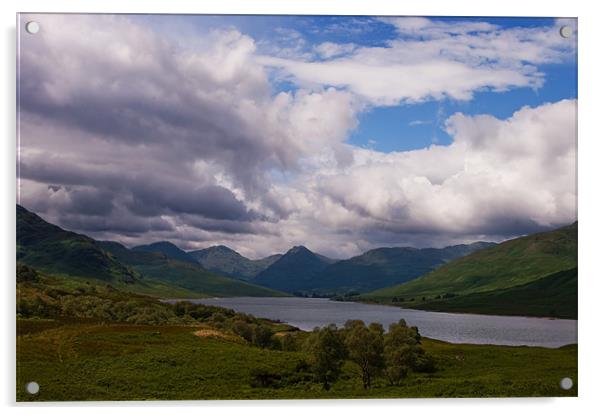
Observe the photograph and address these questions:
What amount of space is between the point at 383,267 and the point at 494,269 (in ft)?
9.86

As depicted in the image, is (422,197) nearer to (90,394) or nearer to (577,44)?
(577,44)

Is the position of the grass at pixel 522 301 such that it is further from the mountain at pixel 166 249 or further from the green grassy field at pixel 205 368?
the mountain at pixel 166 249

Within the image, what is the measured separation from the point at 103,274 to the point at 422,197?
900 centimetres

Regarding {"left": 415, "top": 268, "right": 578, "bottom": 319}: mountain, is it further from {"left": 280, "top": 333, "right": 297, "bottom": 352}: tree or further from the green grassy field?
{"left": 280, "top": 333, "right": 297, "bottom": 352}: tree

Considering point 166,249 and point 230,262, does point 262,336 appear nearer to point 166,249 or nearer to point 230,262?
point 230,262

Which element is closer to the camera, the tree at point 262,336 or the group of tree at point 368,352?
the group of tree at point 368,352

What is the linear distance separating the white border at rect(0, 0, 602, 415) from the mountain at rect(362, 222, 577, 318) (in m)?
0.49

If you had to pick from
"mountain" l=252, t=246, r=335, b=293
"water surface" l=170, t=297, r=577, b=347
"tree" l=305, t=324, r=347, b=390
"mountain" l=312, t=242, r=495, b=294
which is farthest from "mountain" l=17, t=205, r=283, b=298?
"tree" l=305, t=324, r=347, b=390

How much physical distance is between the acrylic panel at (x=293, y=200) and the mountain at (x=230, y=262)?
67mm

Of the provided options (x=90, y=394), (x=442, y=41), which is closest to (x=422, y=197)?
(x=442, y=41)

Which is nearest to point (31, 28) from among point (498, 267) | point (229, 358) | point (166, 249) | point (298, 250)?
point (166, 249)

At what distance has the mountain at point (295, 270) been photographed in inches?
599

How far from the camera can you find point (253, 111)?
49.8 feet

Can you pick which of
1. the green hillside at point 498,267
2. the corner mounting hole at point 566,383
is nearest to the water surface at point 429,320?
the green hillside at point 498,267
